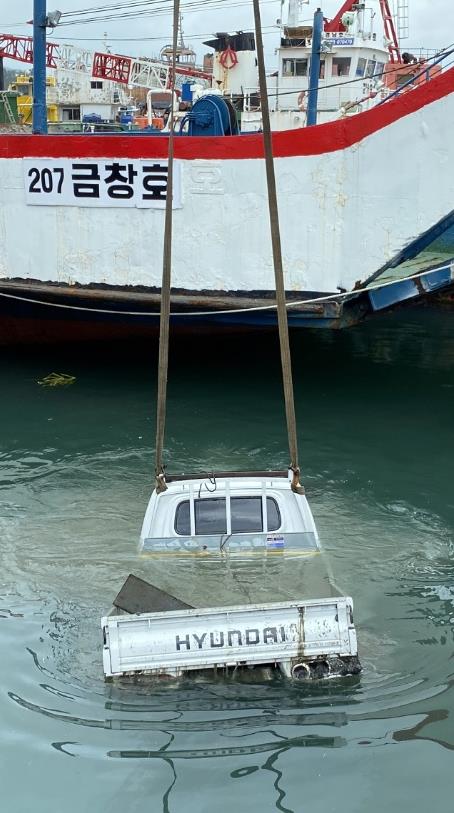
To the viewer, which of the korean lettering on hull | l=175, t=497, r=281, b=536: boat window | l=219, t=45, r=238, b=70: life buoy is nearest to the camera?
l=175, t=497, r=281, b=536: boat window

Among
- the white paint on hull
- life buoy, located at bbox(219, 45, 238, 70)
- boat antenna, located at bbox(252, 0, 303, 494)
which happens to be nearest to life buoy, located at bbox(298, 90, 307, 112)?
life buoy, located at bbox(219, 45, 238, 70)

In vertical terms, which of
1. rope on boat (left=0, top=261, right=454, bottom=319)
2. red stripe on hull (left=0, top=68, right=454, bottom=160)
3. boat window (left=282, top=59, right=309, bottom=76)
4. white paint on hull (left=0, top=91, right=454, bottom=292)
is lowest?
rope on boat (left=0, top=261, right=454, bottom=319)

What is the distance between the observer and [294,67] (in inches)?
1256

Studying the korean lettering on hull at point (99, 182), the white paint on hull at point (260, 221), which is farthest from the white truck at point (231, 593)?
the korean lettering on hull at point (99, 182)

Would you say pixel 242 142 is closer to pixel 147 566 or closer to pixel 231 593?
pixel 147 566

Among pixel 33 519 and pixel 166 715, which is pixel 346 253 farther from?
pixel 166 715

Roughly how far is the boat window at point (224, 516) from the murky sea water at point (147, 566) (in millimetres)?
621

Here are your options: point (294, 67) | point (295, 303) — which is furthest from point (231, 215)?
point (294, 67)

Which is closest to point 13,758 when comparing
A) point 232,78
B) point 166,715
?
point 166,715

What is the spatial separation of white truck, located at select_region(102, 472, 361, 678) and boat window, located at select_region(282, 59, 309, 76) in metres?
26.3

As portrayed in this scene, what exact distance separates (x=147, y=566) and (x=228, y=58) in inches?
1164

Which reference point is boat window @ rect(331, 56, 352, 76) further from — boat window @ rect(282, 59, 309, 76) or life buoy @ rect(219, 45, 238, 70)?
life buoy @ rect(219, 45, 238, 70)

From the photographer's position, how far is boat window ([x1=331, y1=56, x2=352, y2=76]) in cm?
3169

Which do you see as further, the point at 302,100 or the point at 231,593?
the point at 302,100
